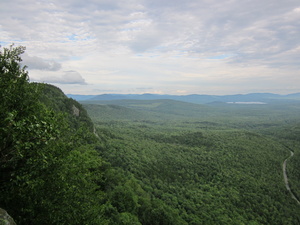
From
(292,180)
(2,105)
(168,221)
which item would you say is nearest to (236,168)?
(292,180)

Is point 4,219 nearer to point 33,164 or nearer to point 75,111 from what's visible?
point 33,164

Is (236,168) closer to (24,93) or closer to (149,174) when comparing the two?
(149,174)

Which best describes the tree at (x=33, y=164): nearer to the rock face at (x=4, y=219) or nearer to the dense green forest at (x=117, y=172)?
the dense green forest at (x=117, y=172)

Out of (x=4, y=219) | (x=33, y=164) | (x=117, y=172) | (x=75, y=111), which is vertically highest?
(x=33, y=164)

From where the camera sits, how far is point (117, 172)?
45.0 metres

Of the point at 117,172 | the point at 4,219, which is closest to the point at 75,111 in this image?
the point at 117,172

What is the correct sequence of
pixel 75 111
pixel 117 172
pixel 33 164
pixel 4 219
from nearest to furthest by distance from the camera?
pixel 4 219 → pixel 33 164 → pixel 117 172 → pixel 75 111

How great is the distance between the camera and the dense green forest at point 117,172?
1039cm

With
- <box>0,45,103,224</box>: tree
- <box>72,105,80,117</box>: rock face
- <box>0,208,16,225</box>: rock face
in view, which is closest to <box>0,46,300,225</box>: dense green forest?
<box>0,45,103,224</box>: tree

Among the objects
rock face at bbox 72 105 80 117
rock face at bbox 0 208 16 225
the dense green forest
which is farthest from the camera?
rock face at bbox 72 105 80 117

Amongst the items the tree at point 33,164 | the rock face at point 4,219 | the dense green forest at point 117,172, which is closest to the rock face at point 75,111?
the dense green forest at point 117,172

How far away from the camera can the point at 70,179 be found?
13.0m

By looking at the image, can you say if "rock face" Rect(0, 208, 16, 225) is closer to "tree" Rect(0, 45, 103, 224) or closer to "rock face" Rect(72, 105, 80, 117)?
"tree" Rect(0, 45, 103, 224)

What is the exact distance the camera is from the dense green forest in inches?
409
